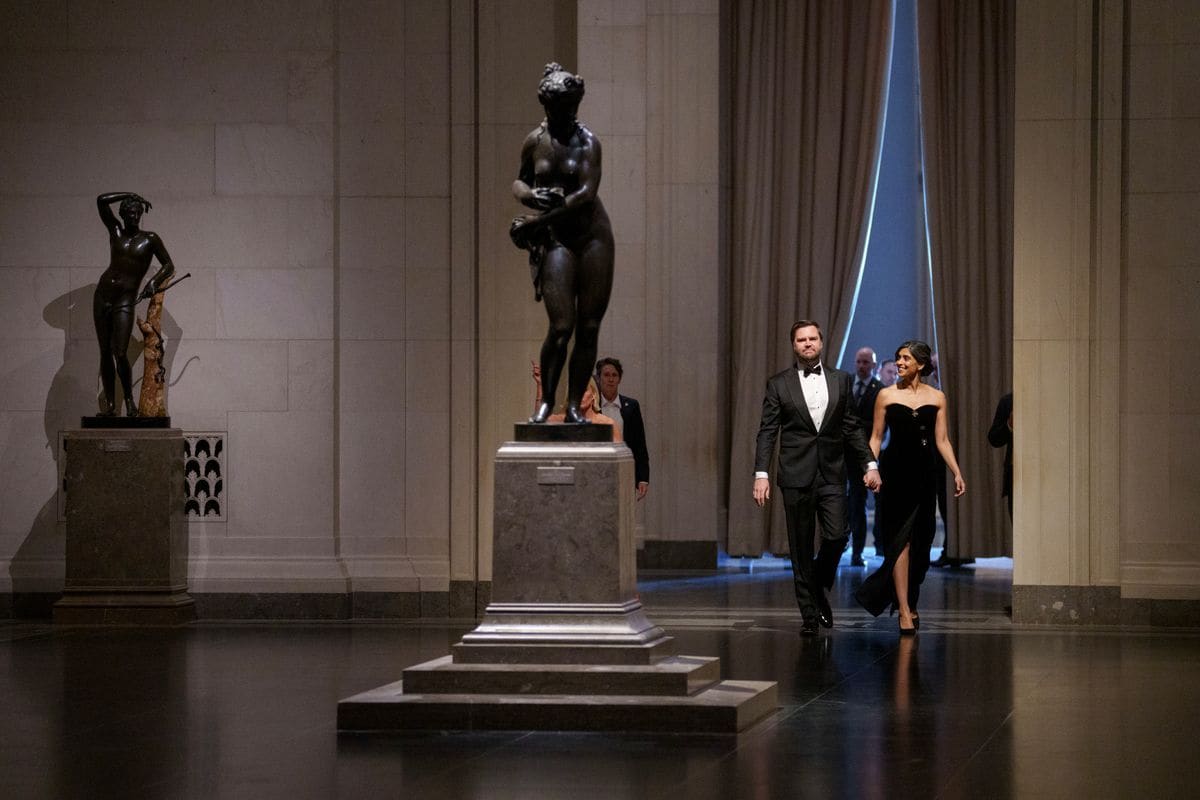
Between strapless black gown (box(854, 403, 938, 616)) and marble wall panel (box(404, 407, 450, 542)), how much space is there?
3.03 m

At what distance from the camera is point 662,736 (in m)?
7.41

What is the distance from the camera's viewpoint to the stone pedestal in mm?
12156

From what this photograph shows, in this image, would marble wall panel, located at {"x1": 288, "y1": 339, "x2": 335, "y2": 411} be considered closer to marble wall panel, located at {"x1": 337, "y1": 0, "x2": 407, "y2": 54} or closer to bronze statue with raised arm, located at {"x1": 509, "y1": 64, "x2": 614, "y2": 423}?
marble wall panel, located at {"x1": 337, "y1": 0, "x2": 407, "y2": 54}

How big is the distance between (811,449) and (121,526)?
4.75 metres

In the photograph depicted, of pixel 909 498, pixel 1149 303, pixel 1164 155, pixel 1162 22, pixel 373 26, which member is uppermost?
pixel 373 26

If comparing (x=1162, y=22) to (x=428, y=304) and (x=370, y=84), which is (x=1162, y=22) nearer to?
(x=428, y=304)

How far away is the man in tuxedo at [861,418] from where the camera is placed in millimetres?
16844

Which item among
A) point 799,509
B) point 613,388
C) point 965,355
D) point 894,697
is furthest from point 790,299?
point 894,697

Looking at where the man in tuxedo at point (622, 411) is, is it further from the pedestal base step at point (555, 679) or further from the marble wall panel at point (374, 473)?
the pedestal base step at point (555, 679)

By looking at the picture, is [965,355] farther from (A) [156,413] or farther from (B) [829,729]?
(B) [829,729]

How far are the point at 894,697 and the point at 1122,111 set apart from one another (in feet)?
17.4

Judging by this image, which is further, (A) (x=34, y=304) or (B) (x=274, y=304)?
(A) (x=34, y=304)

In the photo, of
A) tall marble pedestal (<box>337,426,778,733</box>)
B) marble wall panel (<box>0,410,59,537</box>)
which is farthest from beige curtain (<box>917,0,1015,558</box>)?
tall marble pedestal (<box>337,426,778,733</box>)

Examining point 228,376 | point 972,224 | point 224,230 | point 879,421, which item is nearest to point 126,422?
point 228,376
